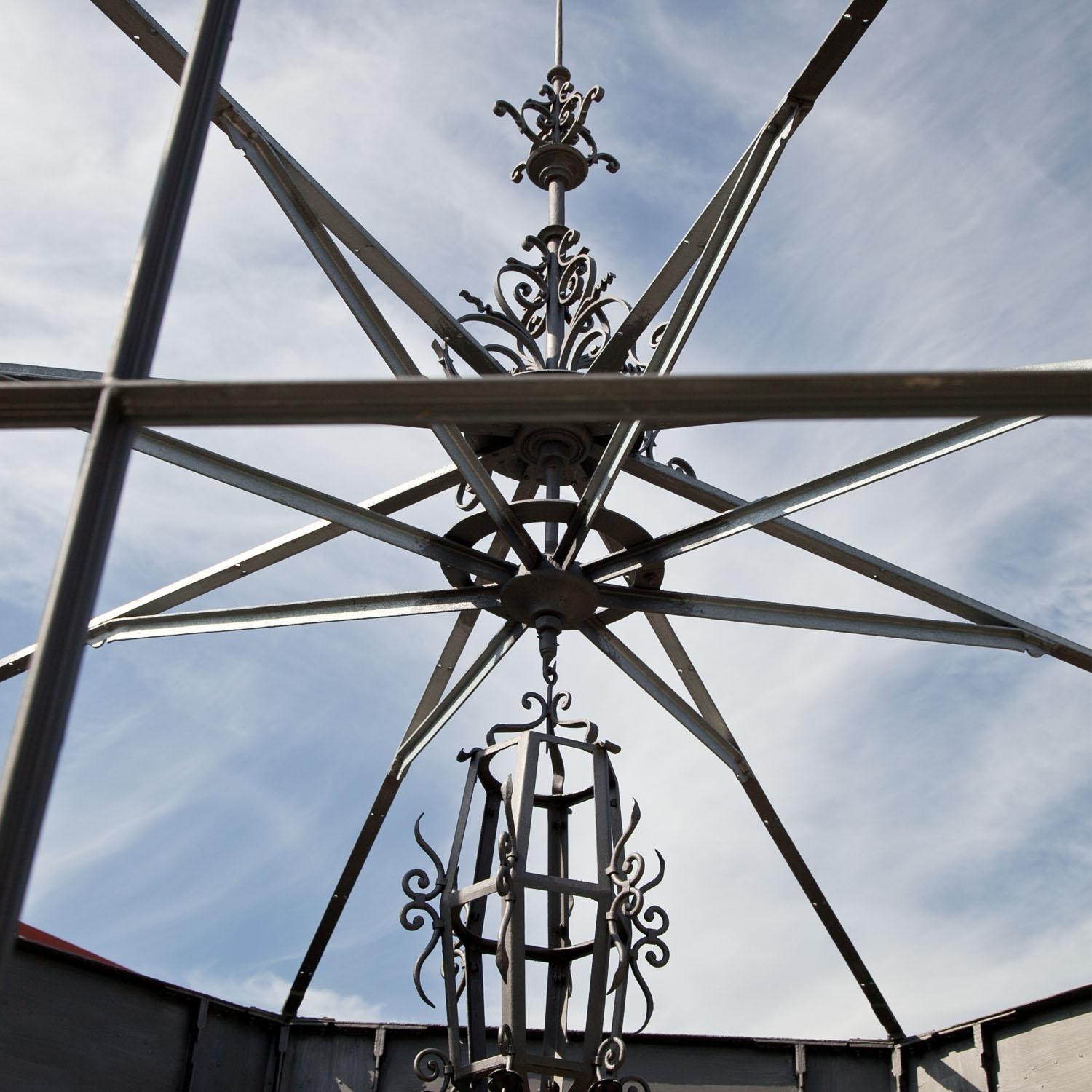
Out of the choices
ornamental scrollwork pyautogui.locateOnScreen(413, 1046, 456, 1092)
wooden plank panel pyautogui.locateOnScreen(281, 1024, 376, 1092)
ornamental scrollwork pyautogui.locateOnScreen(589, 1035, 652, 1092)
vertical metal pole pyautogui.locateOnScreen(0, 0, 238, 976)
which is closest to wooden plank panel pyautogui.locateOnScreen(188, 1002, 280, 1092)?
wooden plank panel pyautogui.locateOnScreen(281, 1024, 376, 1092)

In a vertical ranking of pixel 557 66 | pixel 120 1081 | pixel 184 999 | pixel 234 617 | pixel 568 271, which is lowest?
pixel 120 1081

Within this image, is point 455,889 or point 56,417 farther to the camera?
point 455,889

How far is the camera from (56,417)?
386 centimetres

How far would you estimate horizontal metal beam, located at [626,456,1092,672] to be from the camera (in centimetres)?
800

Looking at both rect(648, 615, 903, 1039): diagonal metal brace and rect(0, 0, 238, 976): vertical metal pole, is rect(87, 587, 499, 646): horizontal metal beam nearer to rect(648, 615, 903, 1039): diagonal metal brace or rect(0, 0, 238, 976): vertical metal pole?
rect(648, 615, 903, 1039): diagonal metal brace

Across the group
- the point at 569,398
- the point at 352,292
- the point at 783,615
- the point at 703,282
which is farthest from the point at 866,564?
the point at 569,398

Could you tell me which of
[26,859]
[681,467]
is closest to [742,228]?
[681,467]

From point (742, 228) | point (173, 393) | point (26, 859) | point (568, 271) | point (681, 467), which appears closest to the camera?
point (26, 859)

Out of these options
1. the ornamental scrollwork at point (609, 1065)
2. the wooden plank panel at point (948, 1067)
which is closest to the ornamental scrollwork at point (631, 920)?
the ornamental scrollwork at point (609, 1065)

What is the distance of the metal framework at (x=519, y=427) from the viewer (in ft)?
12.2

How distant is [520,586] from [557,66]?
4.77 metres

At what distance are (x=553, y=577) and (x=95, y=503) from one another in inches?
158

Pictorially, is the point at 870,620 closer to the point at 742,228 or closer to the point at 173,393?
the point at 742,228

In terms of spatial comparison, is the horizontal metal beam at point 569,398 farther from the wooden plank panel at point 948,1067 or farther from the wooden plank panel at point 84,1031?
the wooden plank panel at point 948,1067
